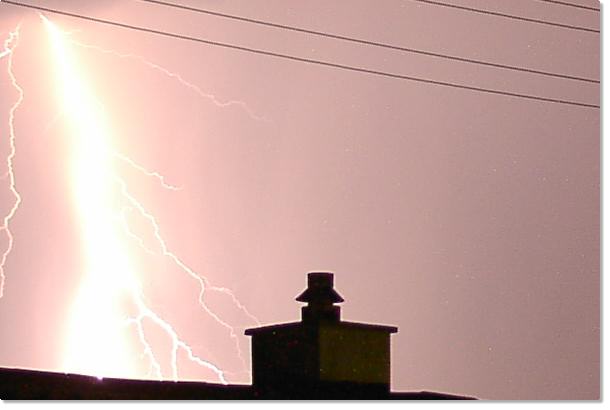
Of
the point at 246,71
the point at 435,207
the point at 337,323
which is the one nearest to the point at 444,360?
the point at 435,207

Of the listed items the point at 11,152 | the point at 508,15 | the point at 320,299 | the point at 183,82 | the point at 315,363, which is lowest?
the point at 315,363

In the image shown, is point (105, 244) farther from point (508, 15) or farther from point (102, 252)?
point (508, 15)

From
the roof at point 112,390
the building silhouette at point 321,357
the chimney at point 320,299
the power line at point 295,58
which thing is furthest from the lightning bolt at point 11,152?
the building silhouette at point 321,357

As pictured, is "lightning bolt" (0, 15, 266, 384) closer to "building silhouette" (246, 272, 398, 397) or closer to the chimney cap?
the chimney cap

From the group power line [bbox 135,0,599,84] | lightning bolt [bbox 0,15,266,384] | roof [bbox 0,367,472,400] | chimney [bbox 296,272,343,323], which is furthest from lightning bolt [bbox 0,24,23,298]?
chimney [bbox 296,272,343,323]

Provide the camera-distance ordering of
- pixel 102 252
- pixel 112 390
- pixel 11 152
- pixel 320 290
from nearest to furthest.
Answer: pixel 112 390 → pixel 11 152 → pixel 102 252 → pixel 320 290

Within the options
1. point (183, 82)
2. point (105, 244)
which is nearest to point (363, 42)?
point (183, 82)

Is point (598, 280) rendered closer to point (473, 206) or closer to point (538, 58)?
point (473, 206)
